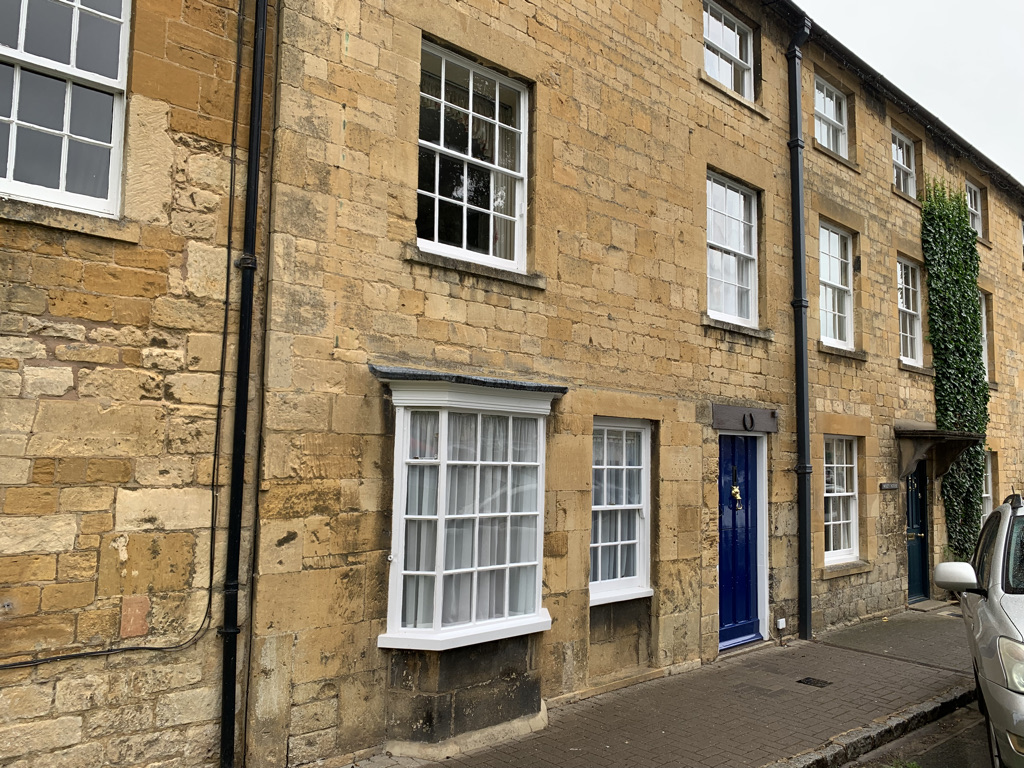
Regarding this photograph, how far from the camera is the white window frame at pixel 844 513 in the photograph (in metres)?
11.1

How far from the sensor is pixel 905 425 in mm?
12516

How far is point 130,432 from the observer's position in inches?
191

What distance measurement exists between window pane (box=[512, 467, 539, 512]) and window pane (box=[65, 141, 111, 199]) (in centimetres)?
370

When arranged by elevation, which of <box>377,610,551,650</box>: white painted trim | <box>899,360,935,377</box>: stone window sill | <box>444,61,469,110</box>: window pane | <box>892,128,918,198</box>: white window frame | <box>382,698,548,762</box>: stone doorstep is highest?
<box>892,128,918,198</box>: white window frame

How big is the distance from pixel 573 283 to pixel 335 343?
268cm

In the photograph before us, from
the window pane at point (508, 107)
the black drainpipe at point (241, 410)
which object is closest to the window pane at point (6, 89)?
the black drainpipe at point (241, 410)

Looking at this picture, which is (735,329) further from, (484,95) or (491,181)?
(484,95)

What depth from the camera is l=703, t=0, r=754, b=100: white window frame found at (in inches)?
384

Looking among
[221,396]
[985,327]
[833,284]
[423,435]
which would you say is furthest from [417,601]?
[985,327]

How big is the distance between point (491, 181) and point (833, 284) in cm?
663

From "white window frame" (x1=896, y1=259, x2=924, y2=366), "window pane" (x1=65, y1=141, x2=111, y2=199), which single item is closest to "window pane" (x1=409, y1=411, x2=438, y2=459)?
"window pane" (x1=65, y1=141, x2=111, y2=199)

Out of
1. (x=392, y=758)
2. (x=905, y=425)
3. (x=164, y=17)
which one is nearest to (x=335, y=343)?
(x=164, y=17)

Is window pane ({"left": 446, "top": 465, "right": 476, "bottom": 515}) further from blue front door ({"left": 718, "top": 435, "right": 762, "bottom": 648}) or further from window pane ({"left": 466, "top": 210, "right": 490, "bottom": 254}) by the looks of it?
blue front door ({"left": 718, "top": 435, "right": 762, "bottom": 648})

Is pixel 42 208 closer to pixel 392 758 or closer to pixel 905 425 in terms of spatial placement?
pixel 392 758
